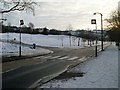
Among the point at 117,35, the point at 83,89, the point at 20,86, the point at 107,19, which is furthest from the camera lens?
the point at 107,19

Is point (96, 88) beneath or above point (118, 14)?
beneath

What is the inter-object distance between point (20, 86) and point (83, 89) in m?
3.09

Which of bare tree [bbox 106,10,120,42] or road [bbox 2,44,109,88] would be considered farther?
bare tree [bbox 106,10,120,42]

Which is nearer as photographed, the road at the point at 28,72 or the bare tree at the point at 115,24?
the road at the point at 28,72

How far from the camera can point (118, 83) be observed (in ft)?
42.2

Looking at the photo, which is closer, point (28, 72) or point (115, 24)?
point (28, 72)

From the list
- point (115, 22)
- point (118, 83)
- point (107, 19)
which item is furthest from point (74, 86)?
point (107, 19)

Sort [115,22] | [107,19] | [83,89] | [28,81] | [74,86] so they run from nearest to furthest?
[83,89], [74,86], [28,81], [115,22], [107,19]

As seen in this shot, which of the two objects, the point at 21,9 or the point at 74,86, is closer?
the point at 74,86

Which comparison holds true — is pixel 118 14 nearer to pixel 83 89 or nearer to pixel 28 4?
pixel 28 4

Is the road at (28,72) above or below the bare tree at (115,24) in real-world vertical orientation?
below

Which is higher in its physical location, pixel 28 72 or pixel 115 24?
pixel 115 24

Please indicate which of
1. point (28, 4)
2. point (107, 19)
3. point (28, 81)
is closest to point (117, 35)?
point (107, 19)

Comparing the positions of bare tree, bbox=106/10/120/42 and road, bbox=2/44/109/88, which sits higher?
bare tree, bbox=106/10/120/42
